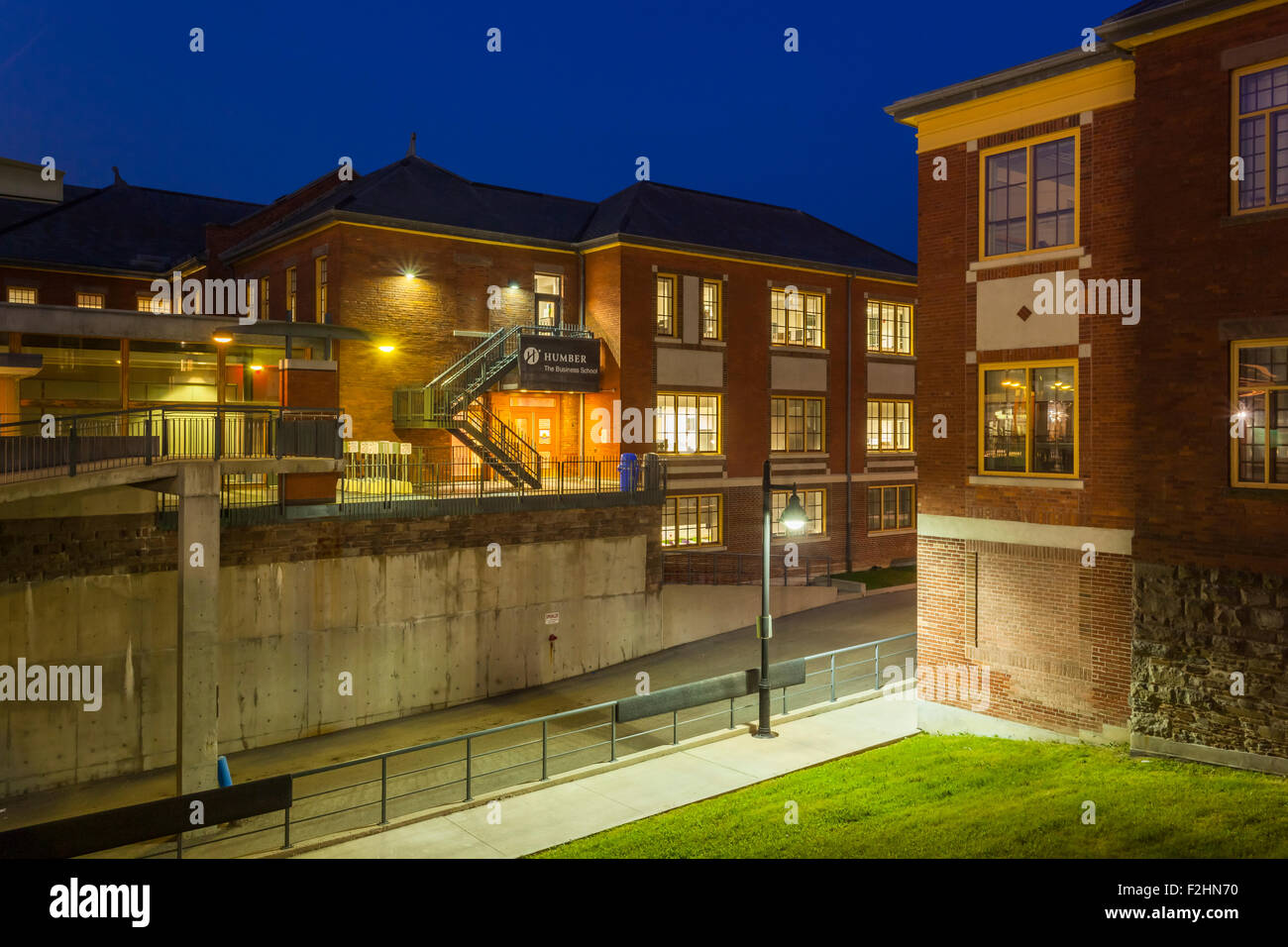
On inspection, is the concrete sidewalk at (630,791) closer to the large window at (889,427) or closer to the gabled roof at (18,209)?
the large window at (889,427)

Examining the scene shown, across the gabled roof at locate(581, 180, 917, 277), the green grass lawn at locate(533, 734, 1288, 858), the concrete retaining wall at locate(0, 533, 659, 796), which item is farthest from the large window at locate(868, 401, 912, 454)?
the green grass lawn at locate(533, 734, 1288, 858)

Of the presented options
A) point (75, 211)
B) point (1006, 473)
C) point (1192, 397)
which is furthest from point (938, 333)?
point (75, 211)

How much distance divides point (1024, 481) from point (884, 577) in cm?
1851

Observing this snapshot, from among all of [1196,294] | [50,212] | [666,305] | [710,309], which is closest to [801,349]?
[710,309]

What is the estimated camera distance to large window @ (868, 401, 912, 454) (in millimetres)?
35469

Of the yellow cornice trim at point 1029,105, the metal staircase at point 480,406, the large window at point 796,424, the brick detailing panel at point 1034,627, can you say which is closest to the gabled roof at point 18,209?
the metal staircase at point 480,406

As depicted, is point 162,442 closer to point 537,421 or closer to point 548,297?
point 537,421

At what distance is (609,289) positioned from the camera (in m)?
29.4

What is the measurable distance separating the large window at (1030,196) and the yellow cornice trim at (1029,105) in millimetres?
426

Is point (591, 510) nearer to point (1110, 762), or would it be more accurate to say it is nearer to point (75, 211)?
point (1110, 762)

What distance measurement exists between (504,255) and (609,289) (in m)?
3.55

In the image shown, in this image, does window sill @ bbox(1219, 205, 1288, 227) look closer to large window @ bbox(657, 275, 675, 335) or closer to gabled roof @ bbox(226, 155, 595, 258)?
large window @ bbox(657, 275, 675, 335)

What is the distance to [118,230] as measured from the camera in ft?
122

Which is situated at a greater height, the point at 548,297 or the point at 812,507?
the point at 548,297
